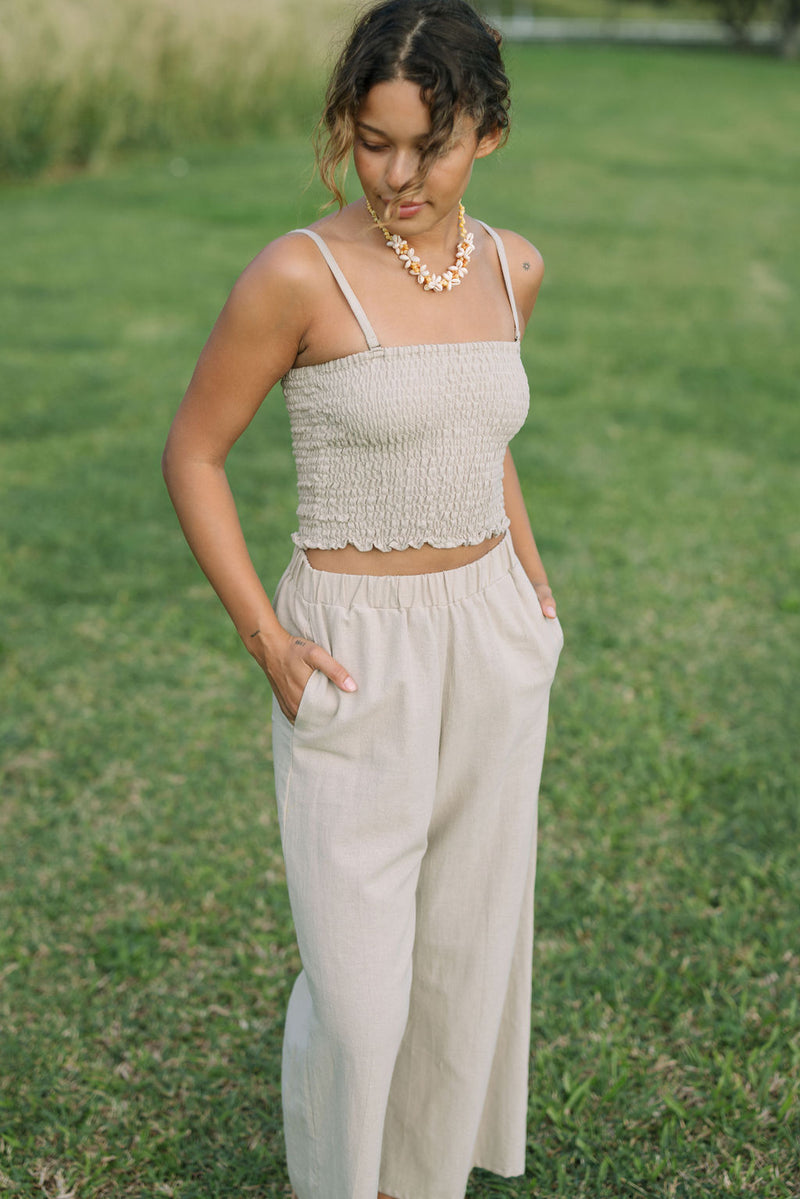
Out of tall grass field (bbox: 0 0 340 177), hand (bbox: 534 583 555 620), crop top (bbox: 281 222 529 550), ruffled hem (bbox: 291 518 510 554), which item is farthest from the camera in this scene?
tall grass field (bbox: 0 0 340 177)

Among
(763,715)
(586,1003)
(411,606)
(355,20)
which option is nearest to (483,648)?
(411,606)

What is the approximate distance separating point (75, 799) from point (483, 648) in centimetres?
220

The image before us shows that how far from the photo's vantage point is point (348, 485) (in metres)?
1.95

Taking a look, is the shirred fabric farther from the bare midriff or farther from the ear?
the ear

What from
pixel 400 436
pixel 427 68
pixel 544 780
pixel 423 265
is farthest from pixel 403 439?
pixel 544 780

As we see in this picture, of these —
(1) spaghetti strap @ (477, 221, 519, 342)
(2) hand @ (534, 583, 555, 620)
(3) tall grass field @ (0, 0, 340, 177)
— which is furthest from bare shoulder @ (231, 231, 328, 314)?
(3) tall grass field @ (0, 0, 340, 177)

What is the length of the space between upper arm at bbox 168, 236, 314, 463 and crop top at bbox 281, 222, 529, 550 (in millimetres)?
52

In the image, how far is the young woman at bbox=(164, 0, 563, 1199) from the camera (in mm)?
1822

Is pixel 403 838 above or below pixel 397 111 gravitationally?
below

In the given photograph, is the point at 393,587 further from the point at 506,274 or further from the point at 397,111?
the point at 397,111

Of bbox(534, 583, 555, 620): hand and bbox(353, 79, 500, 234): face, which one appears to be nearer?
bbox(353, 79, 500, 234): face

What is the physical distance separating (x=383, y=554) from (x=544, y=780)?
7.03 feet

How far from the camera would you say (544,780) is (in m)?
3.96

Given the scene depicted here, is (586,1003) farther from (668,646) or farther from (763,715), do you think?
(668,646)
